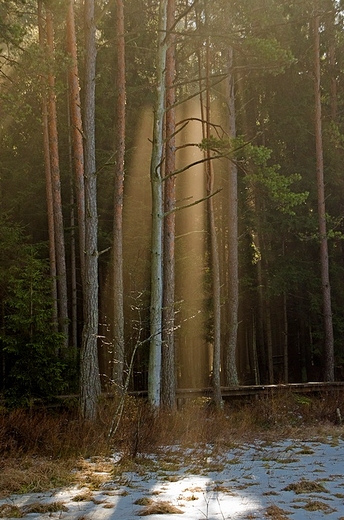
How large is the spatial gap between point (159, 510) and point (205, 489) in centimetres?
148

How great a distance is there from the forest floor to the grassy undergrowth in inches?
1.0

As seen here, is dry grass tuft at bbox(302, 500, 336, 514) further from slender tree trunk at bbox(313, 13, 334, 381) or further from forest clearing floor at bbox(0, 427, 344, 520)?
slender tree trunk at bbox(313, 13, 334, 381)

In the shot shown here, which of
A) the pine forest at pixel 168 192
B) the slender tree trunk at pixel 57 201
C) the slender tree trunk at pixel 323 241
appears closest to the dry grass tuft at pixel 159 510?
the pine forest at pixel 168 192

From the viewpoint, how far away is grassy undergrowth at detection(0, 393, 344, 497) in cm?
882

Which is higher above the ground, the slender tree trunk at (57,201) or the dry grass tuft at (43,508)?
the slender tree trunk at (57,201)

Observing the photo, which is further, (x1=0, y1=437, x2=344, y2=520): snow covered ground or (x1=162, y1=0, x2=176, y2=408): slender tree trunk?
(x1=162, y1=0, x2=176, y2=408): slender tree trunk

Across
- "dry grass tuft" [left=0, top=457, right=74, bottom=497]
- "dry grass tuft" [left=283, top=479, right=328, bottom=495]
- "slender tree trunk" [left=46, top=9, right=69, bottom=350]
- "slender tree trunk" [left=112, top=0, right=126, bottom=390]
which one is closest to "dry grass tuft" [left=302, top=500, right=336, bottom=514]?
"dry grass tuft" [left=283, top=479, right=328, bottom=495]

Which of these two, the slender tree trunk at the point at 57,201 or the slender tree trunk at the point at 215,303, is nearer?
the slender tree trunk at the point at 215,303

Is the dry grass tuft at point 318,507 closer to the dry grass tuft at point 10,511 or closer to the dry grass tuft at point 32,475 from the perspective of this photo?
the dry grass tuft at point 10,511

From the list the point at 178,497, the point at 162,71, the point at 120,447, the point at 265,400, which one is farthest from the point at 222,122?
the point at 178,497

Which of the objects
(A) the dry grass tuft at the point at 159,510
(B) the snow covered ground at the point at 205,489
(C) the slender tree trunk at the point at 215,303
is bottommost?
(B) the snow covered ground at the point at 205,489

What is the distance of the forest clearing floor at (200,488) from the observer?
638cm

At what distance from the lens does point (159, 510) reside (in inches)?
251

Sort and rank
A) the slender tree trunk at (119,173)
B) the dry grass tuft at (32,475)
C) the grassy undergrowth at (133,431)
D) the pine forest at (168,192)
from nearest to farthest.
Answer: the dry grass tuft at (32,475)
the grassy undergrowth at (133,431)
the pine forest at (168,192)
the slender tree trunk at (119,173)
